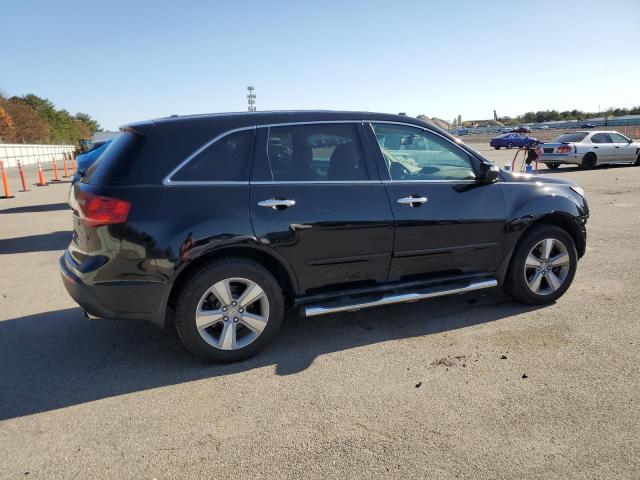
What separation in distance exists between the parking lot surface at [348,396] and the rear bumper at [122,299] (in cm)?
47

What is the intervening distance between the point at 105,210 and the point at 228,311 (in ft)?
3.71

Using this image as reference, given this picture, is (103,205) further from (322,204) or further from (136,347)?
(322,204)

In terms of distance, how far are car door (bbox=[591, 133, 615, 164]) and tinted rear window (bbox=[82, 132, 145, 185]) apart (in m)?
20.0

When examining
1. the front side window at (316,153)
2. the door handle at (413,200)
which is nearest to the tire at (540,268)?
the door handle at (413,200)

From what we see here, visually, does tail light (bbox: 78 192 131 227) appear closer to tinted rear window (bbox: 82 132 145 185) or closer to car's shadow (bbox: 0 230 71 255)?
tinted rear window (bbox: 82 132 145 185)

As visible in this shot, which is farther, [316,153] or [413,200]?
[413,200]

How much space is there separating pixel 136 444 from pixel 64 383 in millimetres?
1062

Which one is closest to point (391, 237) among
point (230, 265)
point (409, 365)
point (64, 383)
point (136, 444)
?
point (409, 365)

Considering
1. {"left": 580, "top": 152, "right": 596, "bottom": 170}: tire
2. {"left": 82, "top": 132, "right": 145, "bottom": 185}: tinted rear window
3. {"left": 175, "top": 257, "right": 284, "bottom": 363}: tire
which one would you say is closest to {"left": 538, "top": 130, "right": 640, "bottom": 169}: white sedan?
{"left": 580, "top": 152, "right": 596, "bottom": 170}: tire

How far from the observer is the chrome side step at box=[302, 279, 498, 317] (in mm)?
3775

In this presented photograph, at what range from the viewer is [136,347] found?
398 centimetres

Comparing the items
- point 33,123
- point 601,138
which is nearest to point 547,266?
point 601,138

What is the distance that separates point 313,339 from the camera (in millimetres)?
4078

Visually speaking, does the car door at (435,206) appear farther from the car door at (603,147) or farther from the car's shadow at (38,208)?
the car door at (603,147)
